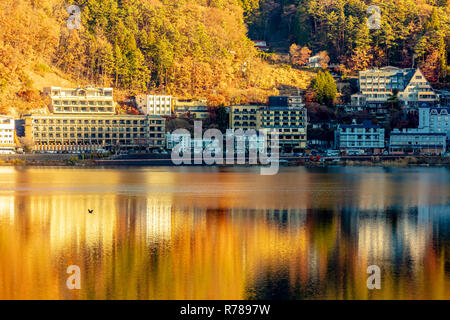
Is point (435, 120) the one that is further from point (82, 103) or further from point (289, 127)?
point (82, 103)

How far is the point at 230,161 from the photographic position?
68.8 m

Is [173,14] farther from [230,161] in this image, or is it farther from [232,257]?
[232,257]

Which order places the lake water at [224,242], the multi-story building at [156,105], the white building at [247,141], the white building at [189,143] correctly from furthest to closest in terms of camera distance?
1. the multi-story building at [156,105]
2. the white building at [189,143]
3. the white building at [247,141]
4. the lake water at [224,242]

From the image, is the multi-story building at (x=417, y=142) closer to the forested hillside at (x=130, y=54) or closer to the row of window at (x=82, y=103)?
the forested hillside at (x=130, y=54)

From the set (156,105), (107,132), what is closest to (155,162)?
(107,132)

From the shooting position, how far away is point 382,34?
87250 millimetres

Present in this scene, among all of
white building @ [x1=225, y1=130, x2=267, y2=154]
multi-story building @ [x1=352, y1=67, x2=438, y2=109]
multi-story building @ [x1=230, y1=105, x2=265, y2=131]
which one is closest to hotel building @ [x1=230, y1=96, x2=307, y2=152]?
multi-story building @ [x1=230, y1=105, x2=265, y2=131]

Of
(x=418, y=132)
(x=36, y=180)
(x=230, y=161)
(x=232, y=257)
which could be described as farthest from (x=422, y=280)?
(x=418, y=132)

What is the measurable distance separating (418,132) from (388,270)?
5613cm

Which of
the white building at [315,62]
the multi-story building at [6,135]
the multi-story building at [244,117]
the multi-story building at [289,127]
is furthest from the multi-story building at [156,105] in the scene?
the white building at [315,62]

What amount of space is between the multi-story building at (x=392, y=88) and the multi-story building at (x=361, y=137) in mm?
9051

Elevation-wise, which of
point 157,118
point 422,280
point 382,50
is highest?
point 382,50

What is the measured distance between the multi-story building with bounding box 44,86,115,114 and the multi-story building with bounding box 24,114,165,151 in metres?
1.87

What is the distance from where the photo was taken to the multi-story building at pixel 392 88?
263 ft
